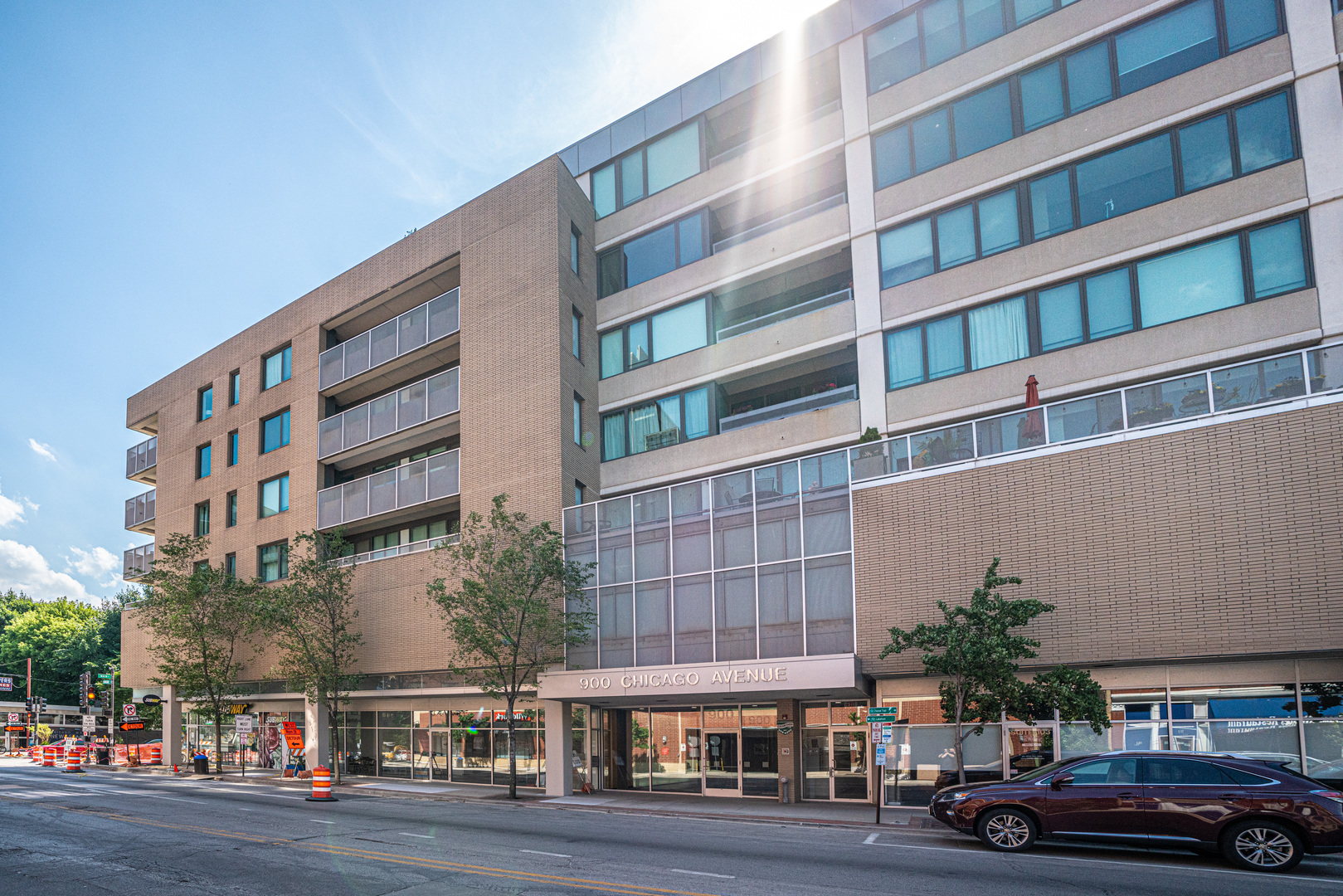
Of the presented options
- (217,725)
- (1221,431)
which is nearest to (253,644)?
(217,725)

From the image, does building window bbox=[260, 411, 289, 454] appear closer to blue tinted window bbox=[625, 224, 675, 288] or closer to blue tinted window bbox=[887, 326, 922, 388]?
blue tinted window bbox=[625, 224, 675, 288]

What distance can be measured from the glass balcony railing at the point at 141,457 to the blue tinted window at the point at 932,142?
40.9 m

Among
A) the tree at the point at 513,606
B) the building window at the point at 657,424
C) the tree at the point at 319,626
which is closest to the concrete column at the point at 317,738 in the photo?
the tree at the point at 319,626

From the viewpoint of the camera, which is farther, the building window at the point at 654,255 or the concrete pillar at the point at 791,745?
the building window at the point at 654,255

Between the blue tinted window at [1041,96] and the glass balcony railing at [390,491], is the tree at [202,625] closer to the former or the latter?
the glass balcony railing at [390,491]

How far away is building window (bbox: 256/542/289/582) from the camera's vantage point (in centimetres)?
3975

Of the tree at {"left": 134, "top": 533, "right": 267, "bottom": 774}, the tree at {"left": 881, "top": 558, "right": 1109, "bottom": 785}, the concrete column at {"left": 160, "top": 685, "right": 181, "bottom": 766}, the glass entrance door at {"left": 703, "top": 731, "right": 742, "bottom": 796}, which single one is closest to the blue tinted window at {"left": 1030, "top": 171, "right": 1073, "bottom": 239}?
the tree at {"left": 881, "top": 558, "right": 1109, "bottom": 785}

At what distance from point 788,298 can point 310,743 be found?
24.8 meters

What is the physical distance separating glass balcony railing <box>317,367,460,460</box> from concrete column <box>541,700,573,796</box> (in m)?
11.1

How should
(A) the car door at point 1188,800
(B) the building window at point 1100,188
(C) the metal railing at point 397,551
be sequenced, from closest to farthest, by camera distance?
(A) the car door at point 1188,800 < (B) the building window at point 1100,188 < (C) the metal railing at point 397,551

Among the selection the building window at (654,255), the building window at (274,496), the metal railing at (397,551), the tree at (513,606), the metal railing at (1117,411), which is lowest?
the tree at (513,606)

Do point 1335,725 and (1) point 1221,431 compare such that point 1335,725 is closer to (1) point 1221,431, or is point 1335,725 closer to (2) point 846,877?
(1) point 1221,431

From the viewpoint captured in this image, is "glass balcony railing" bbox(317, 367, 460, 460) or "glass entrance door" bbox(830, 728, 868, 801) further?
"glass balcony railing" bbox(317, 367, 460, 460)

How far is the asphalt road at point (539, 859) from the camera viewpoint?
12.2m
